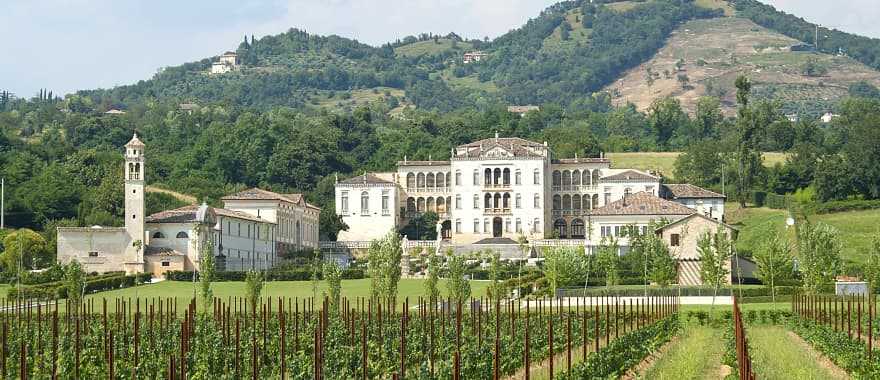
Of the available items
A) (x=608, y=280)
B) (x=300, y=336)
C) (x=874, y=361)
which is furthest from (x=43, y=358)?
(x=608, y=280)

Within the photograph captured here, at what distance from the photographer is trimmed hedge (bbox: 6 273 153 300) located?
6906cm

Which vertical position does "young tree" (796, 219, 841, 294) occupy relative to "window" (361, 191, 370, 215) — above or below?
below

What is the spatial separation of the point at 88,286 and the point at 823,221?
175ft

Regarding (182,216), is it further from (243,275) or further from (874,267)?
(874,267)

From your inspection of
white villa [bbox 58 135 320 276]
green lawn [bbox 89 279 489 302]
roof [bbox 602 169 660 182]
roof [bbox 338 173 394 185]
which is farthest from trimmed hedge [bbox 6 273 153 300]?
roof [bbox 602 169 660 182]

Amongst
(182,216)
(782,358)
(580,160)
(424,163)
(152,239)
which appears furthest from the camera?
(424,163)

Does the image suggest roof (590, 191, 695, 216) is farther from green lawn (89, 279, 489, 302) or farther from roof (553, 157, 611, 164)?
green lawn (89, 279, 489, 302)

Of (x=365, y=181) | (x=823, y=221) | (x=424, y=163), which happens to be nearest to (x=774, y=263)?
(x=823, y=221)

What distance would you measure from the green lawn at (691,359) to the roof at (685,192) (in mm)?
66739

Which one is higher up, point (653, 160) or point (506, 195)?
point (653, 160)

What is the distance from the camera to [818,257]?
72.0m

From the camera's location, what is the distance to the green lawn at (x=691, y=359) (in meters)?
34.7

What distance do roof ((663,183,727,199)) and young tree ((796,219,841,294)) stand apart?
3861 cm

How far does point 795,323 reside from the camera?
5403 cm
